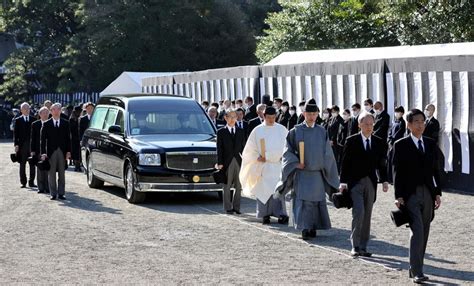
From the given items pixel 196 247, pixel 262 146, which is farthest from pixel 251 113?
pixel 196 247

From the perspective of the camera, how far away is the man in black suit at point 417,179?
10.1 m

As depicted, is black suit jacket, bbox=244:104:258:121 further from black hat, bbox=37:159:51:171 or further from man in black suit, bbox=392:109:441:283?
man in black suit, bbox=392:109:441:283

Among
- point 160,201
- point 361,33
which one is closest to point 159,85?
point 361,33

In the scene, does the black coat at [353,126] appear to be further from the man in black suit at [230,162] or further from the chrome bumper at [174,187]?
the man in black suit at [230,162]

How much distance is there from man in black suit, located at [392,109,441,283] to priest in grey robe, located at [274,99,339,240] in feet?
9.40

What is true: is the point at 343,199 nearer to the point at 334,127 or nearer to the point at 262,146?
the point at 262,146

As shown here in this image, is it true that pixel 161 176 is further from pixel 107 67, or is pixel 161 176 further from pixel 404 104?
pixel 107 67

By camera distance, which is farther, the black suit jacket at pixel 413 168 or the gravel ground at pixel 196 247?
the gravel ground at pixel 196 247

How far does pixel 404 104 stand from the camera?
22.5 meters

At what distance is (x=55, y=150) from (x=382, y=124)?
23.3 ft

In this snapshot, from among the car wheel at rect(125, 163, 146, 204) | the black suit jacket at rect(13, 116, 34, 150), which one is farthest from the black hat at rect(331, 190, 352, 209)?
the black suit jacket at rect(13, 116, 34, 150)

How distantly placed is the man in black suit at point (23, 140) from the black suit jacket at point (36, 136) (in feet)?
7.28

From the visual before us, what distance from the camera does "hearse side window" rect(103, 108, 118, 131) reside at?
790 inches

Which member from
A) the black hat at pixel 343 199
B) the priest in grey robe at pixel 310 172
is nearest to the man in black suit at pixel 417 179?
the black hat at pixel 343 199
